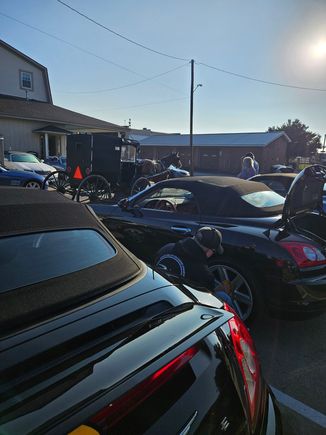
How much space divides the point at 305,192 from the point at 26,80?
28639 mm

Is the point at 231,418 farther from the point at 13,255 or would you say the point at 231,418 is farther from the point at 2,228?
the point at 2,228

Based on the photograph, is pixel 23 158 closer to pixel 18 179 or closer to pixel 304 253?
pixel 18 179

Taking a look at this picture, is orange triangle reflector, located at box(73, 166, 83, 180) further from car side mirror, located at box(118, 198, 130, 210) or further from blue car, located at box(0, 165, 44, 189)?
car side mirror, located at box(118, 198, 130, 210)

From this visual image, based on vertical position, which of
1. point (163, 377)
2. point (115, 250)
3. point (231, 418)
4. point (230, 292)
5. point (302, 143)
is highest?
point (302, 143)

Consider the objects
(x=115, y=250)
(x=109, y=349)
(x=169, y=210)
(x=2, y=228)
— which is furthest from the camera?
(x=169, y=210)

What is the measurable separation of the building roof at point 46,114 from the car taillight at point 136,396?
78.1ft

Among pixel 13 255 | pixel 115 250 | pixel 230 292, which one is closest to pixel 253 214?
pixel 230 292

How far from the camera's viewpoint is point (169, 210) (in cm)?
444

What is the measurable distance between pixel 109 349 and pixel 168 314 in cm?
37

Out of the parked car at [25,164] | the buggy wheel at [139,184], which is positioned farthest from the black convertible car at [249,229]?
the parked car at [25,164]

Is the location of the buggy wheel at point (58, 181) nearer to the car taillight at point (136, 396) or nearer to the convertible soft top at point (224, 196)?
the convertible soft top at point (224, 196)

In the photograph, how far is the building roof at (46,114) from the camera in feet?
75.3

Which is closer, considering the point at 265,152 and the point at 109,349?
the point at 109,349

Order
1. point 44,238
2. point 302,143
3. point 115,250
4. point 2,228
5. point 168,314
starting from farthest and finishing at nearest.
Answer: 1. point 302,143
2. point 115,250
3. point 44,238
4. point 2,228
5. point 168,314
